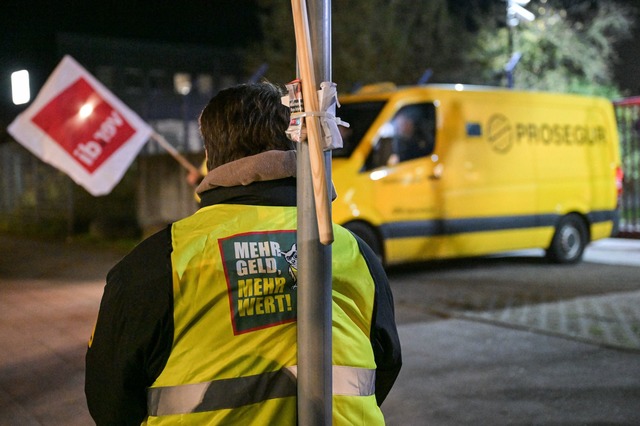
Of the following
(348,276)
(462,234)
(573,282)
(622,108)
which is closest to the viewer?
(348,276)

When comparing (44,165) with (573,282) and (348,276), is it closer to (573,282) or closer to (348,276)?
(573,282)

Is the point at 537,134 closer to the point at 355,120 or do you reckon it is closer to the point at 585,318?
the point at 355,120

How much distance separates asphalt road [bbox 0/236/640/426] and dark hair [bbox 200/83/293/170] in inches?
121

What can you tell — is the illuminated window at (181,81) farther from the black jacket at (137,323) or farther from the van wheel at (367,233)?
the black jacket at (137,323)

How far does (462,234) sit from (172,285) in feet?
29.6

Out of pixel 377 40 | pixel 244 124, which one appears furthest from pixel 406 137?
pixel 377 40

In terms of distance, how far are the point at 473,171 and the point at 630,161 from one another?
19.1ft

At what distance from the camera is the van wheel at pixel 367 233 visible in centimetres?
965

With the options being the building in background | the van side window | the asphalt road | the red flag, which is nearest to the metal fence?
the asphalt road

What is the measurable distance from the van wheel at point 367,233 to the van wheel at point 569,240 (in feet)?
9.90

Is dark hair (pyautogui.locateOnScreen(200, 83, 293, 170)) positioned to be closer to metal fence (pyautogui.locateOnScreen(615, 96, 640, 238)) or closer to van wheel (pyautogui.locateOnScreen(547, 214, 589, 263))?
van wheel (pyautogui.locateOnScreen(547, 214, 589, 263))

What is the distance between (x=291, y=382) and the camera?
74.7 inches

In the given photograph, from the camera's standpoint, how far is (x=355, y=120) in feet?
33.3

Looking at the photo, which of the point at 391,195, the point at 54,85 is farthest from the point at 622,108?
the point at 54,85
